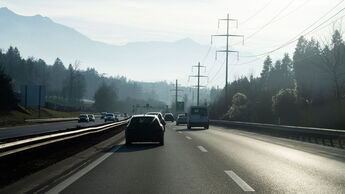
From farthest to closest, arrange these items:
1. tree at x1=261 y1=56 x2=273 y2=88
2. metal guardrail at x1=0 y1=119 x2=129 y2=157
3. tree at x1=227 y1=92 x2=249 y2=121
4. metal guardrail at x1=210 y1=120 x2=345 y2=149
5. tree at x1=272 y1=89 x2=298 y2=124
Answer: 1. tree at x1=261 y1=56 x2=273 y2=88
2. tree at x1=227 y1=92 x2=249 y2=121
3. tree at x1=272 y1=89 x2=298 y2=124
4. metal guardrail at x1=210 y1=120 x2=345 y2=149
5. metal guardrail at x1=0 y1=119 x2=129 y2=157

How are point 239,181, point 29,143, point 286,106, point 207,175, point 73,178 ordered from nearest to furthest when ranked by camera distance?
point 239,181, point 73,178, point 207,175, point 29,143, point 286,106

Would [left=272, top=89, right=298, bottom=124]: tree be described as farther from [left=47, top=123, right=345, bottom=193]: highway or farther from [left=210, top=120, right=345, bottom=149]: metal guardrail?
[left=47, top=123, right=345, bottom=193]: highway

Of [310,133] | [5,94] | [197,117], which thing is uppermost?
[5,94]

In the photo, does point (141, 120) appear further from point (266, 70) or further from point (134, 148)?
point (266, 70)

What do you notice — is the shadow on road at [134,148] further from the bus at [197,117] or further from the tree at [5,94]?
the tree at [5,94]

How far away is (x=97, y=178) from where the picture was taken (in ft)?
29.7

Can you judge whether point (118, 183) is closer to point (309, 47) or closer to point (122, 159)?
point (122, 159)

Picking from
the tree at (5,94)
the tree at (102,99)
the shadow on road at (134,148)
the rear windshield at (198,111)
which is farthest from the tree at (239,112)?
the tree at (102,99)

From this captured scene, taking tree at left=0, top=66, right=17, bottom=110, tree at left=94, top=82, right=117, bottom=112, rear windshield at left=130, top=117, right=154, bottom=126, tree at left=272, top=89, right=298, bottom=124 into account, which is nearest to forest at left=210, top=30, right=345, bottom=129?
tree at left=272, top=89, right=298, bottom=124

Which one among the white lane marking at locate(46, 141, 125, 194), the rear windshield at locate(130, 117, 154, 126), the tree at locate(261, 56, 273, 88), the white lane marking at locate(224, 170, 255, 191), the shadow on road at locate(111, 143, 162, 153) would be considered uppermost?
the tree at locate(261, 56, 273, 88)

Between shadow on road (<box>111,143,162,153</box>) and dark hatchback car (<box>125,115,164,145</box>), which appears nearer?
shadow on road (<box>111,143,162,153</box>)

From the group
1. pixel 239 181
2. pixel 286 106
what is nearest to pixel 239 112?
pixel 286 106

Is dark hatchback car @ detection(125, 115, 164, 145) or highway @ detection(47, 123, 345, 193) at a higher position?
dark hatchback car @ detection(125, 115, 164, 145)

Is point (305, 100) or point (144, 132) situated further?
point (305, 100)
